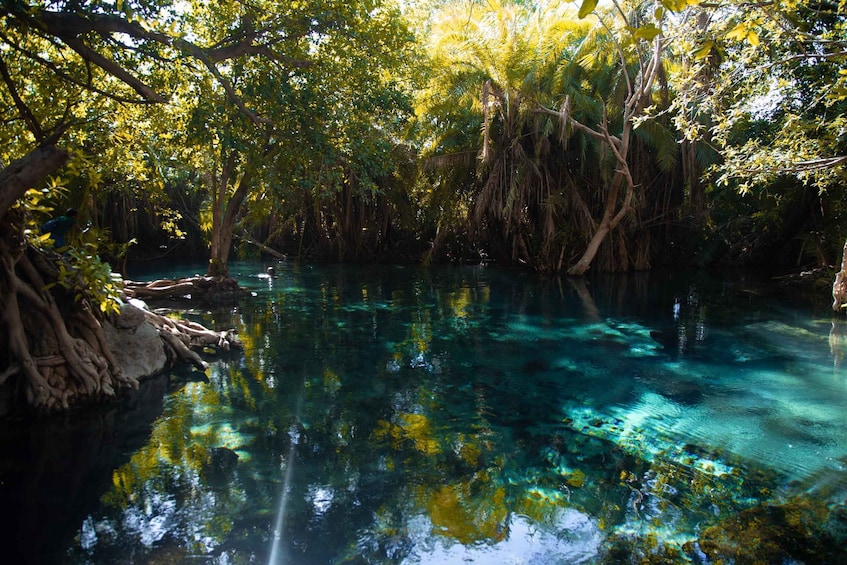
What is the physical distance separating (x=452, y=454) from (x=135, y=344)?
5861 millimetres

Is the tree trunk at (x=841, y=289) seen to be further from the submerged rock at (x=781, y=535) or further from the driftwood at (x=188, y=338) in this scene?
the driftwood at (x=188, y=338)

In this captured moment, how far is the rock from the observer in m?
9.35

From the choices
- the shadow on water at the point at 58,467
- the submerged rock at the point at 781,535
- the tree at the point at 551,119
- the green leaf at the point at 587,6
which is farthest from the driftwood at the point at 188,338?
the tree at the point at 551,119

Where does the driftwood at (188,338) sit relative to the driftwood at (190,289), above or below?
below

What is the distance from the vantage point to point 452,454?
6699 millimetres

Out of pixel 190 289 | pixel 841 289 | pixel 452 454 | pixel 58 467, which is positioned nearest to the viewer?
pixel 58 467

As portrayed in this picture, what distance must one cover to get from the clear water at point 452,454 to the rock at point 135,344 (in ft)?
1.52

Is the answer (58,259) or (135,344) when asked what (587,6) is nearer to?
(58,259)

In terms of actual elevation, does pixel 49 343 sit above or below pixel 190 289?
below

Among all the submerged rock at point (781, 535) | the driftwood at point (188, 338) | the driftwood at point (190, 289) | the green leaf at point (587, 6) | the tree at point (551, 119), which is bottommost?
the submerged rock at point (781, 535)

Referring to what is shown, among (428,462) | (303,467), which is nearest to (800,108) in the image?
(428,462)

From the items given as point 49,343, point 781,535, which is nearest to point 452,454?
point 781,535

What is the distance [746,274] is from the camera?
81.2ft

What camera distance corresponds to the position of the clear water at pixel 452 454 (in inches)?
198
